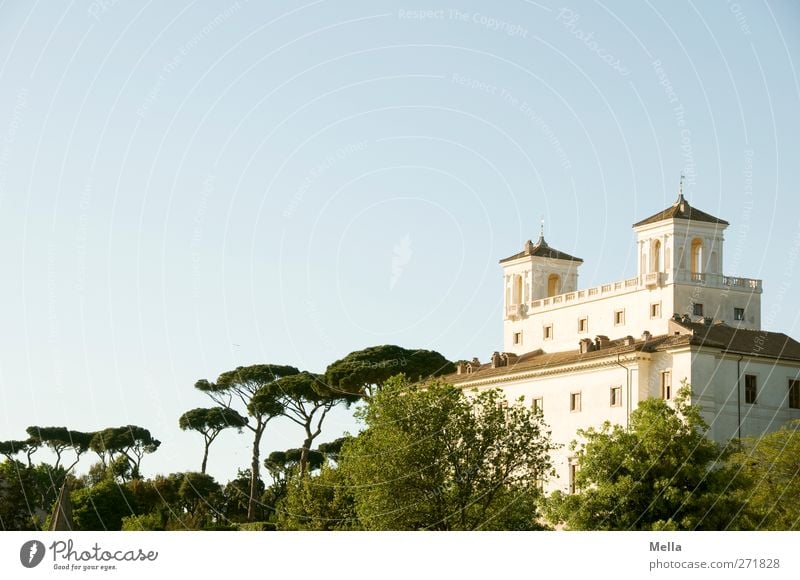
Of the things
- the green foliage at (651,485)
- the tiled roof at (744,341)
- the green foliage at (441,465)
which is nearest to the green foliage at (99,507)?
the green foliage at (441,465)

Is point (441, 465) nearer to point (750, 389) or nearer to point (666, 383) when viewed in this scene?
point (666, 383)

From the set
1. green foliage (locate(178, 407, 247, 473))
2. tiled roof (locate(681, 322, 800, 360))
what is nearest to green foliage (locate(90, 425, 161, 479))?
green foliage (locate(178, 407, 247, 473))

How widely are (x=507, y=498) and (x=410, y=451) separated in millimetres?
5242

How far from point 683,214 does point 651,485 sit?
4321 centimetres

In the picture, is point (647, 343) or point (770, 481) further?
point (647, 343)

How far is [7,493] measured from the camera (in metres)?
82.9

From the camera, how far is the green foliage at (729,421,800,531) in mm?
60062

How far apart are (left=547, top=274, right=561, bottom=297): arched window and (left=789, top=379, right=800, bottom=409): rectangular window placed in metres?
29.8

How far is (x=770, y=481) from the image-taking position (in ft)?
211

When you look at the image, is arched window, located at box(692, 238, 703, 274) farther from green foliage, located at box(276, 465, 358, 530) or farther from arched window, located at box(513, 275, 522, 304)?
green foliage, located at box(276, 465, 358, 530)

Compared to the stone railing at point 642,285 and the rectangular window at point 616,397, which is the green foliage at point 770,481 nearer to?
the rectangular window at point 616,397

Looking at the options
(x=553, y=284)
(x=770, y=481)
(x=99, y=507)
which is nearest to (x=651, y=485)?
(x=770, y=481)

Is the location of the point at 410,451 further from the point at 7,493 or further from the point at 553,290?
the point at 553,290
